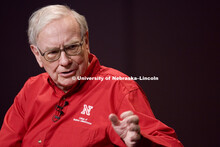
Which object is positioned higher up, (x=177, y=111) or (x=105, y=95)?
(x=105, y=95)

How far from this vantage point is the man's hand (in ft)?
3.58

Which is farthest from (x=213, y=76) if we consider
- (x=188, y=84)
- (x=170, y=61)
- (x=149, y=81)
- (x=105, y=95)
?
(x=105, y=95)

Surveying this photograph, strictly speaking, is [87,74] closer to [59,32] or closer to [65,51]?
[65,51]

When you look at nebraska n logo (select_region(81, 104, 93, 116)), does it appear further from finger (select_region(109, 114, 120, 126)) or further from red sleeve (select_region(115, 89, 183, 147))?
finger (select_region(109, 114, 120, 126))

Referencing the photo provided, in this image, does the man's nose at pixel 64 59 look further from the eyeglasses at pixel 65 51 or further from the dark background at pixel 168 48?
the dark background at pixel 168 48

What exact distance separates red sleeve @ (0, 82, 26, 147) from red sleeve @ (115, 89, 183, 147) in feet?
2.49

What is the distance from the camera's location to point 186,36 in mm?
2266

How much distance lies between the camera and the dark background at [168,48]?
223 cm

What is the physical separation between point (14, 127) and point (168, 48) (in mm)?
1326

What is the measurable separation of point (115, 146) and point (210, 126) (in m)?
1.08

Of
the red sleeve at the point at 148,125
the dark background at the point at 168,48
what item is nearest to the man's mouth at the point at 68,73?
the red sleeve at the point at 148,125

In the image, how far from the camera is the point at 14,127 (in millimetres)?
1897

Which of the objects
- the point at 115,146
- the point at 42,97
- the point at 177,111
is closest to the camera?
the point at 115,146

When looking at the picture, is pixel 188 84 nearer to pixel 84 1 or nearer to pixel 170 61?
pixel 170 61
